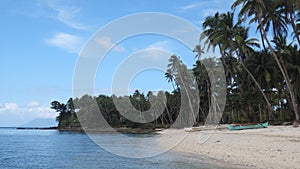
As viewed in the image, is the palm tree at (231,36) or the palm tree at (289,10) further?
the palm tree at (231,36)

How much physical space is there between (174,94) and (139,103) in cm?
1767

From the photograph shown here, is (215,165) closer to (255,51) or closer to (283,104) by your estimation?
(255,51)

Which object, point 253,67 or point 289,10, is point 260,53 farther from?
point 289,10

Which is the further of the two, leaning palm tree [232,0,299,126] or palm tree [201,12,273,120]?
palm tree [201,12,273,120]

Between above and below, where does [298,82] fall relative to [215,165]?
above

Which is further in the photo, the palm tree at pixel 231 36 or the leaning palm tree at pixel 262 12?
the palm tree at pixel 231 36

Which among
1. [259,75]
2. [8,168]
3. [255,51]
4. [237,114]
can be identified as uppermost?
[255,51]

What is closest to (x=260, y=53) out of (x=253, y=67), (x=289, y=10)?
(x=253, y=67)

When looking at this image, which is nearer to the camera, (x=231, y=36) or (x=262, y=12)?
(x=262, y=12)

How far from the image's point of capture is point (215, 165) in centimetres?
1689

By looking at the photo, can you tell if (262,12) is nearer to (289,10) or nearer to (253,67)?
(289,10)

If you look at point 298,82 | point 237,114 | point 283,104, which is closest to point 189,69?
point 237,114

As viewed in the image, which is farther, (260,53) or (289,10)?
(260,53)

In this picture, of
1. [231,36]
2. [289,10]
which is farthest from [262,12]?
[231,36]
